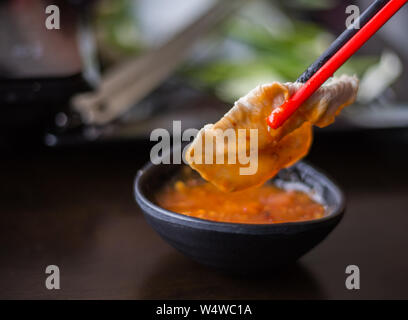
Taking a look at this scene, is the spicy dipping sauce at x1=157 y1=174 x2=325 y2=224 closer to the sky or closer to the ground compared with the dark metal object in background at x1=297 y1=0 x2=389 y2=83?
closer to the ground

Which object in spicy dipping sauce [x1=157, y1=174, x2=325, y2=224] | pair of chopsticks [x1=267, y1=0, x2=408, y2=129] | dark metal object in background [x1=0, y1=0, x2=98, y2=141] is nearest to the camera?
pair of chopsticks [x1=267, y1=0, x2=408, y2=129]

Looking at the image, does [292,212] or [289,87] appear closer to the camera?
[289,87]

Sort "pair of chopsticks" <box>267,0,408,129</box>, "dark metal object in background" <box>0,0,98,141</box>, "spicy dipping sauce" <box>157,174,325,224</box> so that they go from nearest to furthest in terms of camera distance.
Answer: "pair of chopsticks" <box>267,0,408,129</box>, "spicy dipping sauce" <box>157,174,325,224</box>, "dark metal object in background" <box>0,0,98,141</box>

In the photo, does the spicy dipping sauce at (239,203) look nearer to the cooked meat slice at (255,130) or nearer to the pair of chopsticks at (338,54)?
the cooked meat slice at (255,130)

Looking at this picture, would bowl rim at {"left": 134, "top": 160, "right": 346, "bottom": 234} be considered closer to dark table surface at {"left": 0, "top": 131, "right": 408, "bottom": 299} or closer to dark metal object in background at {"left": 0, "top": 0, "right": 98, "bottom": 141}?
dark table surface at {"left": 0, "top": 131, "right": 408, "bottom": 299}

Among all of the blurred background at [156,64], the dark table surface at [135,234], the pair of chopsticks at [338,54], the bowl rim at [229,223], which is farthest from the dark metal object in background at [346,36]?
the blurred background at [156,64]

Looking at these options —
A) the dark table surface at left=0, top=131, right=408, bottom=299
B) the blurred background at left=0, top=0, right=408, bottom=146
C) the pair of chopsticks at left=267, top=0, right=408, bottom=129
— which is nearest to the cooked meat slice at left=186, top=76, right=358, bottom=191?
the pair of chopsticks at left=267, top=0, right=408, bottom=129

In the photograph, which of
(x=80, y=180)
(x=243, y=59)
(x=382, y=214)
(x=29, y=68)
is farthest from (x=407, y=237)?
(x=243, y=59)
